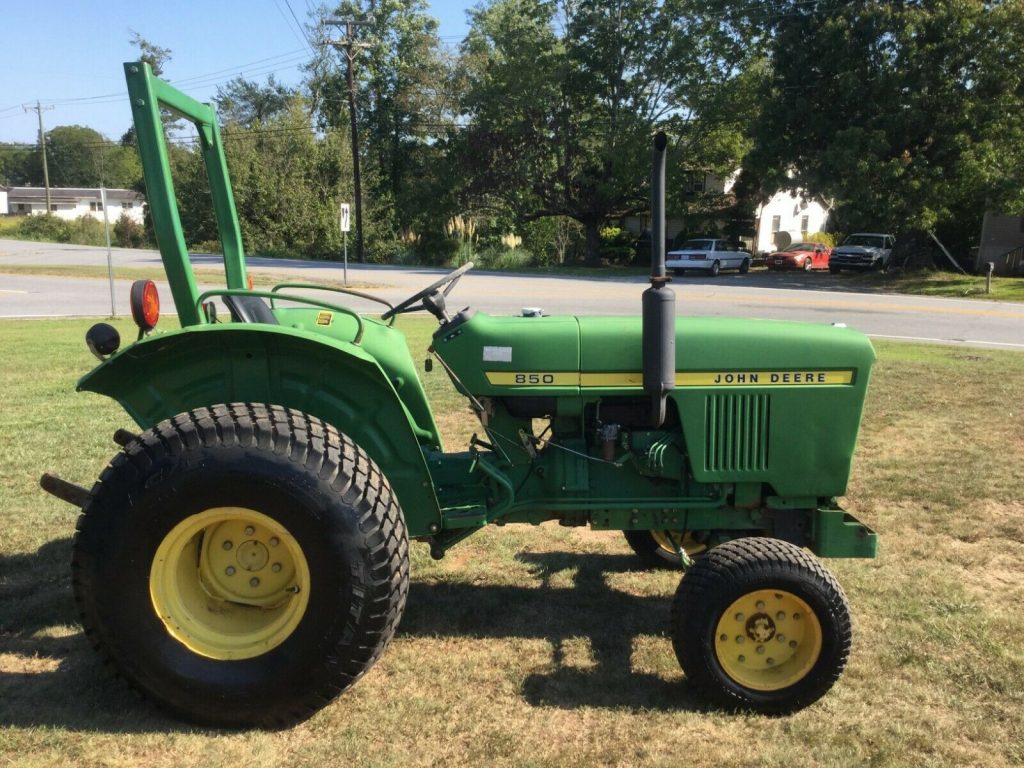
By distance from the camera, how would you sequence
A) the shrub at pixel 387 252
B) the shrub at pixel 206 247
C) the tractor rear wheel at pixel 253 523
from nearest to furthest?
the tractor rear wheel at pixel 253 523, the shrub at pixel 206 247, the shrub at pixel 387 252

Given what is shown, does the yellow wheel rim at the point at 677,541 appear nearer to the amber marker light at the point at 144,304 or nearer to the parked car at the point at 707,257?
the amber marker light at the point at 144,304

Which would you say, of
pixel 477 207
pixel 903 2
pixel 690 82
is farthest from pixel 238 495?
pixel 477 207

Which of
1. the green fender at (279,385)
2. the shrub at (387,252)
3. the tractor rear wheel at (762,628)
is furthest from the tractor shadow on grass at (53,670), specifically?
the shrub at (387,252)

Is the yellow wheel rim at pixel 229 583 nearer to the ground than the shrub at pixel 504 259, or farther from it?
nearer to the ground

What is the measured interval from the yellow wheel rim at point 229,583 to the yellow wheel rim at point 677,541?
173 cm

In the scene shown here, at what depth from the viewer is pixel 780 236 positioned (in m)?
36.4

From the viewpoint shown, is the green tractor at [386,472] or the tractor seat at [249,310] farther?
the tractor seat at [249,310]

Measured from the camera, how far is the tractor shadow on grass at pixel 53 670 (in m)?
2.59

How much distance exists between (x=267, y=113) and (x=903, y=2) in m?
46.4

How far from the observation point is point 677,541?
362 centimetres

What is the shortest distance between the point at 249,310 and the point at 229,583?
0.98 metres

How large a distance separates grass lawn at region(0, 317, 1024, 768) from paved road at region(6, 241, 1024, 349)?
6.62m

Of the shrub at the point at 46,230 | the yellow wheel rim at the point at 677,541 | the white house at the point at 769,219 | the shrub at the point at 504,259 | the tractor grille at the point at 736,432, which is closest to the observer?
the tractor grille at the point at 736,432

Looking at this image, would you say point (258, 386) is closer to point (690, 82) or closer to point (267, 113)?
point (690, 82)
